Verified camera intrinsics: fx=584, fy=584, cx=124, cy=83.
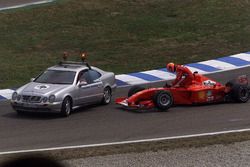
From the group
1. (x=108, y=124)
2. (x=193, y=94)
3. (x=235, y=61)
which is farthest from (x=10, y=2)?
(x=108, y=124)

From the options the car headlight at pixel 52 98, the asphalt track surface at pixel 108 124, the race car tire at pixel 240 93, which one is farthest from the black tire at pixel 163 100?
the car headlight at pixel 52 98

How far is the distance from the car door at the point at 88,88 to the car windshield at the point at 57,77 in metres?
0.24

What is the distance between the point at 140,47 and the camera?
24.9 meters

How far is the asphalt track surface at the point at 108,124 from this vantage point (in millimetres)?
12016

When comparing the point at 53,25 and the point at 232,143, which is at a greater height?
the point at 53,25

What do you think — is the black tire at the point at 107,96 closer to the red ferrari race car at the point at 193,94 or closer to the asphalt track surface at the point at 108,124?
the asphalt track surface at the point at 108,124

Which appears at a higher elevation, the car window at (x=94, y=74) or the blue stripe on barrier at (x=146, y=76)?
the car window at (x=94, y=74)

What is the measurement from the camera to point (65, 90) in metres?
14.7

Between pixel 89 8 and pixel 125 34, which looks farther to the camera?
pixel 89 8

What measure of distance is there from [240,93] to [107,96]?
3.67m

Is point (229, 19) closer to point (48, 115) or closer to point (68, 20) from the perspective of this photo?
point (68, 20)

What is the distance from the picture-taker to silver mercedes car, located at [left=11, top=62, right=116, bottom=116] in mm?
14414

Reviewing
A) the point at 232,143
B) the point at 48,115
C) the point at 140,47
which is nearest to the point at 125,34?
the point at 140,47

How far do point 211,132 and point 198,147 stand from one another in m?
2.36
